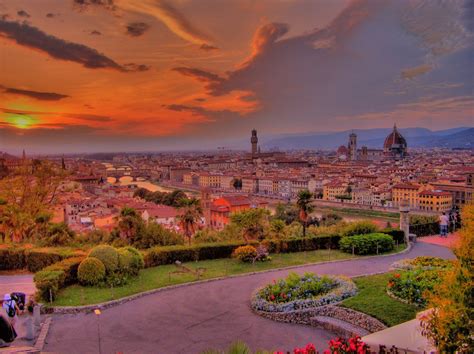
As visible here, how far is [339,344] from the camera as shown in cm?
387

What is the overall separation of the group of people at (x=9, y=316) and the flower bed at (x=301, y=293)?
340 cm

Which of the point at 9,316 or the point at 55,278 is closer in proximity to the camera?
the point at 9,316

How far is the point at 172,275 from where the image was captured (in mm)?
8688

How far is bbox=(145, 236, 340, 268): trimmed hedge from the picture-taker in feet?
31.5

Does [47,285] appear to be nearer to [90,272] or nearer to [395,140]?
[90,272]

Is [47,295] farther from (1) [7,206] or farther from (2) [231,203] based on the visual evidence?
(2) [231,203]

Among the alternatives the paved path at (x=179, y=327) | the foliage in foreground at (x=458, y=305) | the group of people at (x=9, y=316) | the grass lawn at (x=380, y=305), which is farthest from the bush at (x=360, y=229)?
the foliage in foreground at (x=458, y=305)

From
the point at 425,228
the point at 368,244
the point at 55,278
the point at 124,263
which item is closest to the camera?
the point at 55,278

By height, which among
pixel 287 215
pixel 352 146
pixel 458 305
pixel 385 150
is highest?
pixel 352 146

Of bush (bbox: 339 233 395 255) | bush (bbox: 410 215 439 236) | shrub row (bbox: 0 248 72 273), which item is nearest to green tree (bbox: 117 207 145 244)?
shrub row (bbox: 0 248 72 273)

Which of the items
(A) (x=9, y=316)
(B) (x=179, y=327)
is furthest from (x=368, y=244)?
(A) (x=9, y=316)

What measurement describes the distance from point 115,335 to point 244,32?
15.5 meters

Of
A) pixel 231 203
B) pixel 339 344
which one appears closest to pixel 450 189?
pixel 231 203

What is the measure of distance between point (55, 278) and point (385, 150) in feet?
327
